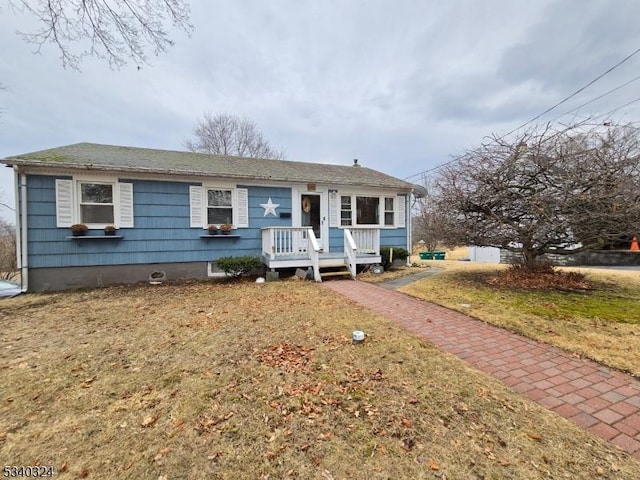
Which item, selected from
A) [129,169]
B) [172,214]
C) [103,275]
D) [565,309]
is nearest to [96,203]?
[129,169]

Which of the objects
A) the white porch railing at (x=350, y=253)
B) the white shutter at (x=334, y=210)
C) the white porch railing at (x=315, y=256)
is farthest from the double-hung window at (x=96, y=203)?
the white porch railing at (x=350, y=253)

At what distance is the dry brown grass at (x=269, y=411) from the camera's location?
5.78 ft

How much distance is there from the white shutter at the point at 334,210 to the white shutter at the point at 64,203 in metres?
7.00

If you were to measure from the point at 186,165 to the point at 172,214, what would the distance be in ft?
5.15

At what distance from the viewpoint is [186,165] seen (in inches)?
336

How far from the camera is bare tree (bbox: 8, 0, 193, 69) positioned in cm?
403

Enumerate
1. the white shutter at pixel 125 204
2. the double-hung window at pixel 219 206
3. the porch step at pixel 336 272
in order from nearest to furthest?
the white shutter at pixel 125 204 → the porch step at pixel 336 272 → the double-hung window at pixel 219 206

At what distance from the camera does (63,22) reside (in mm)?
4094

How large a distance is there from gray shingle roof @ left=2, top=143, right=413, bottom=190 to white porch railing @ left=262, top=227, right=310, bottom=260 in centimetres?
172

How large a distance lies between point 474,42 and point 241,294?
10517 millimetres

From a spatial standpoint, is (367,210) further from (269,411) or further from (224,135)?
(224,135)

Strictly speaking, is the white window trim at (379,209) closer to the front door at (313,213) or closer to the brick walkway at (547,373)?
the front door at (313,213)

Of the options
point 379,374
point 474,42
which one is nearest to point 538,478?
point 379,374

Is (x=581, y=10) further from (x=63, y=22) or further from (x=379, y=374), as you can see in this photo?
(x=63, y=22)
